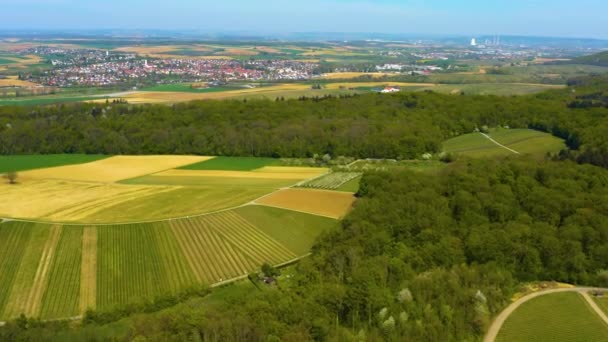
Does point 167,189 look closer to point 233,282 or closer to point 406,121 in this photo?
point 233,282

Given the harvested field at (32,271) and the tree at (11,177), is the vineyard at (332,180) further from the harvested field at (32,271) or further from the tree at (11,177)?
the tree at (11,177)

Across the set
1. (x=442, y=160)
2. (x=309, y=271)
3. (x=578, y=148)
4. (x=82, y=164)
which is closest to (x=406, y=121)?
(x=442, y=160)

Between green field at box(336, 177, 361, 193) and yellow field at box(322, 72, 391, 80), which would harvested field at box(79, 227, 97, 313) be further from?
yellow field at box(322, 72, 391, 80)

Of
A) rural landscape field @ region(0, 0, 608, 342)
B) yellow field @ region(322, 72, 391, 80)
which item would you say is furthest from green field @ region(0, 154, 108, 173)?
yellow field @ region(322, 72, 391, 80)

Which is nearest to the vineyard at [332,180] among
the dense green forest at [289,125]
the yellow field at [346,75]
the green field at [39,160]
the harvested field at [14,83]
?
the dense green forest at [289,125]

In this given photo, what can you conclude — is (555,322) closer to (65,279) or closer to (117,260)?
(117,260)

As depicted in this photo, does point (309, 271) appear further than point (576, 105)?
No
